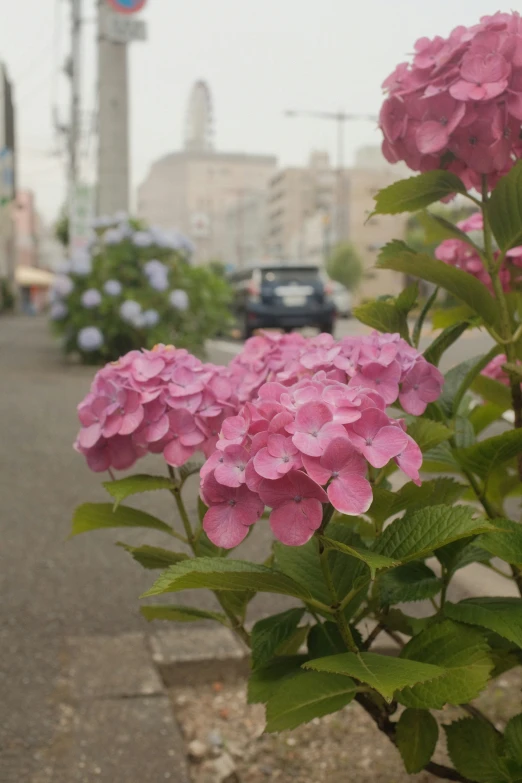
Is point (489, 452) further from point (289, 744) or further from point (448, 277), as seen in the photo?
point (289, 744)

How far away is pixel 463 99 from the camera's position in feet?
4.11

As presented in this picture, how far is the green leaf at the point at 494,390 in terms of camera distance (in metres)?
1.71

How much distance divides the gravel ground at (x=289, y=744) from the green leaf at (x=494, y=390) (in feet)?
2.64

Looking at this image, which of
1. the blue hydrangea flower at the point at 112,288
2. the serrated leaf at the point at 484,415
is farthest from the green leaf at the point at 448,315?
the blue hydrangea flower at the point at 112,288

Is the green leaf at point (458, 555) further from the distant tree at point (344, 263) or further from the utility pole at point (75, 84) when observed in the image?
the distant tree at point (344, 263)

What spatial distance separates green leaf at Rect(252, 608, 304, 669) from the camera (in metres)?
1.21

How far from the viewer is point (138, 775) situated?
1.86 meters

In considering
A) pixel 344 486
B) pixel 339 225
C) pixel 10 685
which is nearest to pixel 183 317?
pixel 10 685

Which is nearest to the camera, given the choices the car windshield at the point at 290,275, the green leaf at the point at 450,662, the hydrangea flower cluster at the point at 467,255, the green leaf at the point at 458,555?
the green leaf at the point at 450,662

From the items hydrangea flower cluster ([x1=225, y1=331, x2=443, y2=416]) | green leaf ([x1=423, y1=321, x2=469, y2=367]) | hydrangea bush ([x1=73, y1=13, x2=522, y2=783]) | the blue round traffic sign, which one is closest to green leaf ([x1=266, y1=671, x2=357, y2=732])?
hydrangea bush ([x1=73, y1=13, x2=522, y2=783])

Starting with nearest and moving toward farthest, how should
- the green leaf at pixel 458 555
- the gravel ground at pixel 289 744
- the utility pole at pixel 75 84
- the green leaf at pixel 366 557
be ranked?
the green leaf at pixel 366 557, the green leaf at pixel 458 555, the gravel ground at pixel 289 744, the utility pole at pixel 75 84

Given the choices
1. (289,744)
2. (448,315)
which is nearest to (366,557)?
(448,315)

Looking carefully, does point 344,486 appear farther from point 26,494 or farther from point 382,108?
point 26,494

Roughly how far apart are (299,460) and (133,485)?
1.32 ft
